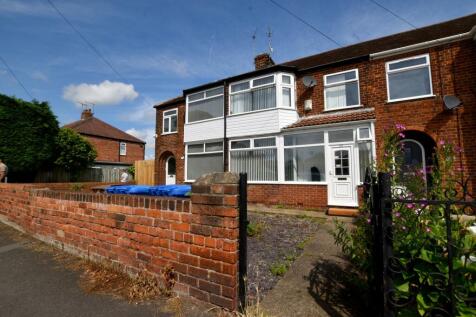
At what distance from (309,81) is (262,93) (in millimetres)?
2042

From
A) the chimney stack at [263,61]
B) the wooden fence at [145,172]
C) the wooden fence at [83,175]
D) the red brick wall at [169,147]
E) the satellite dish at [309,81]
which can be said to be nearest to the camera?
the satellite dish at [309,81]

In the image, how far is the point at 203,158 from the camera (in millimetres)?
12750

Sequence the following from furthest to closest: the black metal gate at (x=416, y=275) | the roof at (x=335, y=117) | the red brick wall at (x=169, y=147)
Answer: the red brick wall at (x=169, y=147) < the roof at (x=335, y=117) < the black metal gate at (x=416, y=275)

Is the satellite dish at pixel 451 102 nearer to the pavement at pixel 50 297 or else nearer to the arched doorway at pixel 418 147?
the arched doorway at pixel 418 147

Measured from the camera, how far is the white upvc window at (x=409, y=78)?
8.16m

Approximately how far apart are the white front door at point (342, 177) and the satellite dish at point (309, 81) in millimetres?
2933

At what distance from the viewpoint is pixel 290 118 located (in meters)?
10.4

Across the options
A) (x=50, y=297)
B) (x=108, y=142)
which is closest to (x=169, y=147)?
(x=50, y=297)

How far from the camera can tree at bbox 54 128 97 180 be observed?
626 inches

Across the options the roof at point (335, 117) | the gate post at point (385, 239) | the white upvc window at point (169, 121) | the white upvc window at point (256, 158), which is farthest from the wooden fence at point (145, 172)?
the gate post at point (385, 239)

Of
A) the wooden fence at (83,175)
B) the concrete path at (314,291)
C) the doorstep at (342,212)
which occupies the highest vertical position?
the wooden fence at (83,175)

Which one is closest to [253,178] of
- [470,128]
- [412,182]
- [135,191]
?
[135,191]

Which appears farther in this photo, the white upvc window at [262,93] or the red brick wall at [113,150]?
the red brick wall at [113,150]

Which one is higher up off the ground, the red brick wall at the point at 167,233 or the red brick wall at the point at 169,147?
the red brick wall at the point at 169,147
